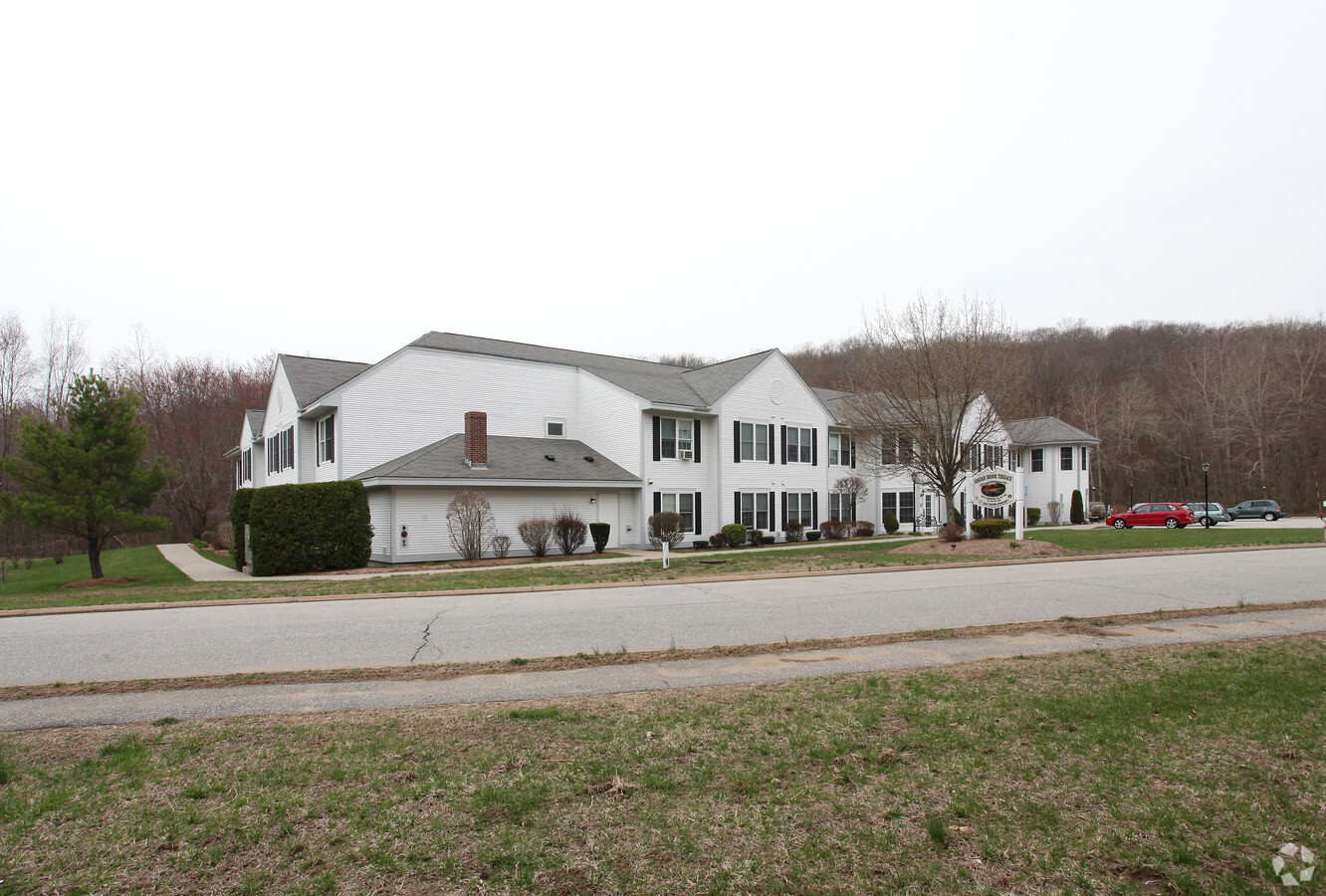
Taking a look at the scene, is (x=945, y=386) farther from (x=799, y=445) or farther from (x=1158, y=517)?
(x=1158, y=517)

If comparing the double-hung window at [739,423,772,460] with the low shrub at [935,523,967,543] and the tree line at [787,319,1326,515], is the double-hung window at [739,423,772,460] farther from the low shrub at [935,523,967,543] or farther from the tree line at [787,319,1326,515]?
the tree line at [787,319,1326,515]

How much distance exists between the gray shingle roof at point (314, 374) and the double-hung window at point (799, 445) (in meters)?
18.0

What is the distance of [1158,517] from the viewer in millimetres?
39062

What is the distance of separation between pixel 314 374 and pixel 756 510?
1888cm

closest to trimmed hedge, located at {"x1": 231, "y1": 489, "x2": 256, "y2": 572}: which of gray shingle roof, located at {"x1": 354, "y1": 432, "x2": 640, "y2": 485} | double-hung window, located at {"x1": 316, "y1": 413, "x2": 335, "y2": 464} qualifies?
double-hung window, located at {"x1": 316, "y1": 413, "x2": 335, "y2": 464}

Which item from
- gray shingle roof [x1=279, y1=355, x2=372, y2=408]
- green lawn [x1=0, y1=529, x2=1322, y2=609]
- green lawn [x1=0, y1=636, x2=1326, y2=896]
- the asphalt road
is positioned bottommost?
green lawn [x1=0, y1=529, x2=1322, y2=609]

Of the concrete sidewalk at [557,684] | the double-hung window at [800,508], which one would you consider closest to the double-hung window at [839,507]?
the double-hung window at [800,508]

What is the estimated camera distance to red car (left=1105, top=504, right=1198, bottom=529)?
38.6 m

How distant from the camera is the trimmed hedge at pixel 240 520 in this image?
79.3 ft

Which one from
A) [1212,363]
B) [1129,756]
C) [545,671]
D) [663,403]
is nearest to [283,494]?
[663,403]

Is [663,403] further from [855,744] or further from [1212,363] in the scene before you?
[1212,363]

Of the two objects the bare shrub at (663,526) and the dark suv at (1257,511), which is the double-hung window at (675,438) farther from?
the dark suv at (1257,511)

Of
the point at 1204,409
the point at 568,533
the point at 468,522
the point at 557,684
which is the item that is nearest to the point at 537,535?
the point at 568,533

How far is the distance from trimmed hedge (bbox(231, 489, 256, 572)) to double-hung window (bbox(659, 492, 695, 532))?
567 inches
